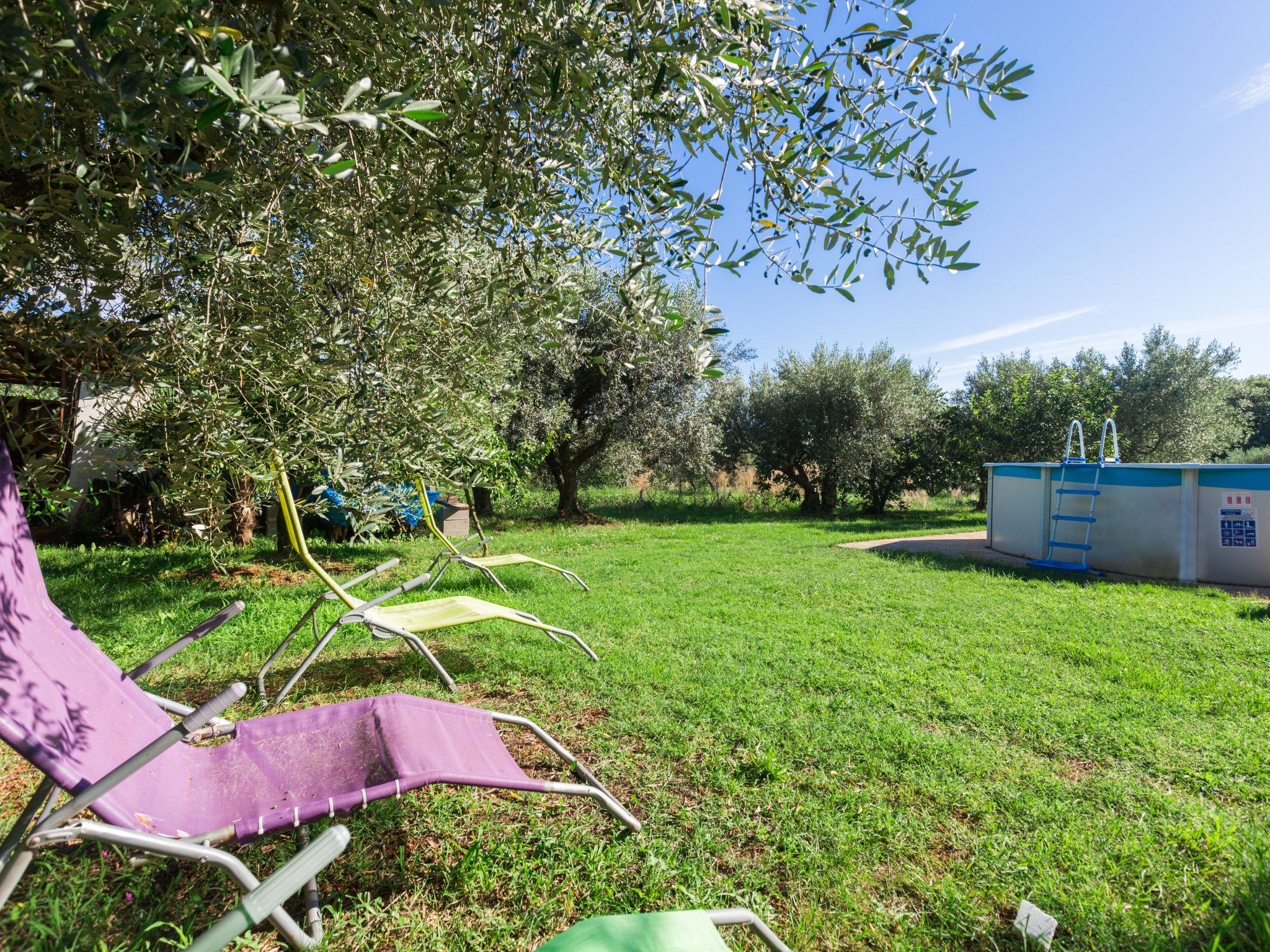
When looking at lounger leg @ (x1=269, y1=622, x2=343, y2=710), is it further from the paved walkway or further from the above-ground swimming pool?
the above-ground swimming pool

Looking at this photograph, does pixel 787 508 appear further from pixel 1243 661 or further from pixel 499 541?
pixel 1243 661

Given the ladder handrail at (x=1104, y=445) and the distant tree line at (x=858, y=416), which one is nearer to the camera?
the ladder handrail at (x=1104, y=445)

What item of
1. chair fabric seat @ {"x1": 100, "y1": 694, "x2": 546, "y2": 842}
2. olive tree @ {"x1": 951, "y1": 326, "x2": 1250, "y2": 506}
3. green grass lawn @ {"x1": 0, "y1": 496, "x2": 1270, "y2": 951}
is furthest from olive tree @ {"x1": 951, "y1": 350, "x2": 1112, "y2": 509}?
chair fabric seat @ {"x1": 100, "y1": 694, "x2": 546, "y2": 842}

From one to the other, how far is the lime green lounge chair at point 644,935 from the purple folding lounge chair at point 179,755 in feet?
2.33

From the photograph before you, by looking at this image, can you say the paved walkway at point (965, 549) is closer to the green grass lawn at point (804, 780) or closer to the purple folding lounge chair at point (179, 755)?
the green grass lawn at point (804, 780)

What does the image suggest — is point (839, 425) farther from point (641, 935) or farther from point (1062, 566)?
point (641, 935)

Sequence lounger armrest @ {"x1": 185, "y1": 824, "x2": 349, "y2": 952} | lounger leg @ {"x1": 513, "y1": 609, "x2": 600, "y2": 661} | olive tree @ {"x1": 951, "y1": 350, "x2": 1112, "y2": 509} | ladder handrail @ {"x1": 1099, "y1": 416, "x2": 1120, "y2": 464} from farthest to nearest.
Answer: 1. olive tree @ {"x1": 951, "y1": 350, "x2": 1112, "y2": 509}
2. ladder handrail @ {"x1": 1099, "y1": 416, "x2": 1120, "y2": 464}
3. lounger leg @ {"x1": 513, "y1": 609, "x2": 600, "y2": 661}
4. lounger armrest @ {"x1": 185, "y1": 824, "x2": 349, "y2": 952}

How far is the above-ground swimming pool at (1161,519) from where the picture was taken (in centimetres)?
787

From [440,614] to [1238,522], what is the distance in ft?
31.4

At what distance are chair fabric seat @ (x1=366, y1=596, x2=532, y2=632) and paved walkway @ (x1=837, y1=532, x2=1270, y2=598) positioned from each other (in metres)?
7.93

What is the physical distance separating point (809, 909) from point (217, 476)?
347cm

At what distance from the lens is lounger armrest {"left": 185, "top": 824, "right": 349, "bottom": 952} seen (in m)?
1.14

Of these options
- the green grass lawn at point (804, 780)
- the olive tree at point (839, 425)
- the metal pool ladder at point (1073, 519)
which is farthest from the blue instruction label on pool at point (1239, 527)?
the olive tree at point (839, 425)

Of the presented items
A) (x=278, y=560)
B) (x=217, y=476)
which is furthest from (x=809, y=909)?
(x=278, y=560)
